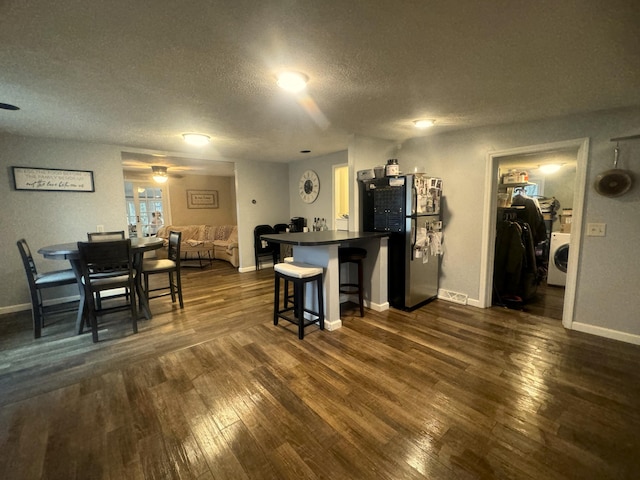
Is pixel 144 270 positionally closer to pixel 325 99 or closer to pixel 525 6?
pixel 325 99

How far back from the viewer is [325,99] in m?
2.31

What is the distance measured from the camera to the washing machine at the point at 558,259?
13.4 ft

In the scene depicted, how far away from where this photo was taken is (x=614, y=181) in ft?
8.06

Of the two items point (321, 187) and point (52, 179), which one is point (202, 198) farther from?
point (52, 179)

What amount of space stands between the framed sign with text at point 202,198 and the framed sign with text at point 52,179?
13.8 feet

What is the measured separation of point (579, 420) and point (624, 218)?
1939mm

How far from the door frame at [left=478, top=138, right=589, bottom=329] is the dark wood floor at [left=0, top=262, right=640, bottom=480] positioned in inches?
18.0

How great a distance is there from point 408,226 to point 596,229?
1695 millimetres

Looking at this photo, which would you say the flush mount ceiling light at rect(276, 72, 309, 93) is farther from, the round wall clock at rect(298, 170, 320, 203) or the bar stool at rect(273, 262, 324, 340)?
the round wall clock at rect(298, 170, 320, 203)

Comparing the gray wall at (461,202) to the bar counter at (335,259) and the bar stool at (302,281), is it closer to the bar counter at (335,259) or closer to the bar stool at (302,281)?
the bar counter at (335,259)

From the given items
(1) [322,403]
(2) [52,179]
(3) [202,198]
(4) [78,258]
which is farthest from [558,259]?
(3) [202,198]

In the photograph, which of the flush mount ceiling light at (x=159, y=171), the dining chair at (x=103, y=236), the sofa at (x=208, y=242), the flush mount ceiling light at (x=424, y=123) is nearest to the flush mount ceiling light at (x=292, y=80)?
the flush mount ceiling light at (x=424, y=123)

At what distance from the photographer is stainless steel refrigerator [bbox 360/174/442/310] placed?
10.3ft

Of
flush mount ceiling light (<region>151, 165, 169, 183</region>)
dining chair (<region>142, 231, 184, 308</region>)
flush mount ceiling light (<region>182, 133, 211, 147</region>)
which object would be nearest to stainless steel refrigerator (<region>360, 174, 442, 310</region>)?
flush mount ceiling light (<region>182, 133, 211, 147</region>)
